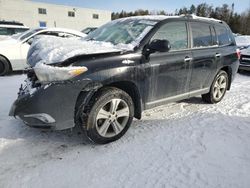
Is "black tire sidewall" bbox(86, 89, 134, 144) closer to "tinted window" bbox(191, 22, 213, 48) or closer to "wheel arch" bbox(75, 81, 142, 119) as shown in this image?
"wheel arch" bbox(75, 81, 142, 119)

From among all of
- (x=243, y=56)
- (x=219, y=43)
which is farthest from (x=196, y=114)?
(x=243, y=56)

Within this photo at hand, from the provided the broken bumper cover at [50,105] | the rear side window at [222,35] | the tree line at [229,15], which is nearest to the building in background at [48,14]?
the tree line at [229,15]

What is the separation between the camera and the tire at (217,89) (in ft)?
17.4

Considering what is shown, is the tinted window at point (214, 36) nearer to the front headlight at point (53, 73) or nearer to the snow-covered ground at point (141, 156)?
the snow-covered ground at point (141, 156)

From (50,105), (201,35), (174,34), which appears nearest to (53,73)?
(50,105)

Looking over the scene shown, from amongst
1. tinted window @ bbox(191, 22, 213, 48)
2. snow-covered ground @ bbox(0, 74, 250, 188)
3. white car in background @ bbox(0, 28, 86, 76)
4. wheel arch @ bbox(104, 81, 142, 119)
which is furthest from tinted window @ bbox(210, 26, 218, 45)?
white car in background @ bbox(0, 28, 86, 76)

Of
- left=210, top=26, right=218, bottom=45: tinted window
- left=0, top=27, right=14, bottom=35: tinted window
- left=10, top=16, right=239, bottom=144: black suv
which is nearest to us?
left=10, top=16, right=239, bottom=144: black suv

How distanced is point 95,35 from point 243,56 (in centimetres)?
693

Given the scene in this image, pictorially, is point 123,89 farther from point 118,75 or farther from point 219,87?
point 219,87

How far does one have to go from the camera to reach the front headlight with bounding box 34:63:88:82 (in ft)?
9.54

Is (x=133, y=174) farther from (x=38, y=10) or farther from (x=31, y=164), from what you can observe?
(x=38, y=10)

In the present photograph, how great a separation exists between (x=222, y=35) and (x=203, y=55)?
1091 millimetres

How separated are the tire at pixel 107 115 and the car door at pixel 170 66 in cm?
48

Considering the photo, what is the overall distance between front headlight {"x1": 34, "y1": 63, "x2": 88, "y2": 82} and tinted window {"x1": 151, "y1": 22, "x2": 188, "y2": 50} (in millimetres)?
1444
